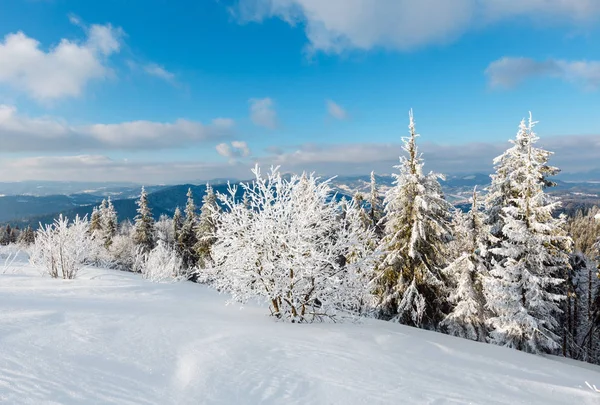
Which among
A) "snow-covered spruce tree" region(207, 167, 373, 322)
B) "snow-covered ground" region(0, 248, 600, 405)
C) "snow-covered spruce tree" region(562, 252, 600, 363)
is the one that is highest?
"snow-covered spruce tree" region(207, 167, 373, 322)

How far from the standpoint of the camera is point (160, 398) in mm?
4465

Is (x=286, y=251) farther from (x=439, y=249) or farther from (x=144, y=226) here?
(x=144, y=226)

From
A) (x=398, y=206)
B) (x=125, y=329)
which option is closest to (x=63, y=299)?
(x=125, y=329)

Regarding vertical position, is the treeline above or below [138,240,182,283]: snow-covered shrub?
above

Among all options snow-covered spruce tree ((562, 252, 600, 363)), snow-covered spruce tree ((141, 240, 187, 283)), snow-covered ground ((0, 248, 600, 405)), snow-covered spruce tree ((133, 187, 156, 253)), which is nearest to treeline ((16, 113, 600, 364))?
snow-covered ground ((0, 248, 600, 405))

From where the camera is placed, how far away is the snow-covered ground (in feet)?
15.2

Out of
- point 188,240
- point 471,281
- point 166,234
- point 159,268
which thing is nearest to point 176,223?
point 188,240

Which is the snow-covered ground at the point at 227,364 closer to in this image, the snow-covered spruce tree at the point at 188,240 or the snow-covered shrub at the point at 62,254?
the snow-covered shrub at the point at 62,254

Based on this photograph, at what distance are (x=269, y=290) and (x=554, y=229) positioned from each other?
49.1 ft

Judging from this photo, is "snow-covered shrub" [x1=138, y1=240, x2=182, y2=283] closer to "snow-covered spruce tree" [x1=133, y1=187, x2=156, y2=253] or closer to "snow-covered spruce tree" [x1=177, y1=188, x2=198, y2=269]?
"snow-covered spruce tree" [x1=177, y1=188, x2=198, y2=269]

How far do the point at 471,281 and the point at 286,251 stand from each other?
43.1ft

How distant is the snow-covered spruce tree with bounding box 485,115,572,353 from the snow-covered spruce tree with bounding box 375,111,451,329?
2.69 meters

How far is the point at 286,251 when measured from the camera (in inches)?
405

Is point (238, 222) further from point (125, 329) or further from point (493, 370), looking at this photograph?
point (493, 370)
